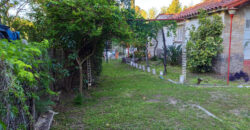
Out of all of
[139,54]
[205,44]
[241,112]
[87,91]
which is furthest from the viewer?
[139,54]

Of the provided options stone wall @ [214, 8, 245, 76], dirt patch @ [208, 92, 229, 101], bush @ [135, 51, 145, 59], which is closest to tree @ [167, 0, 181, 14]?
bush @ [135, 51, 145, 59]

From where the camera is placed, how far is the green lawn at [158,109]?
4031 mm

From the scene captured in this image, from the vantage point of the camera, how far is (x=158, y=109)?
16.3 ft

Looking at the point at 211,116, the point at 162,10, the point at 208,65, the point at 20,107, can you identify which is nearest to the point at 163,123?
the point at 211,116

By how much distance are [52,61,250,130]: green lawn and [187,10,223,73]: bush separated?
10.00ft

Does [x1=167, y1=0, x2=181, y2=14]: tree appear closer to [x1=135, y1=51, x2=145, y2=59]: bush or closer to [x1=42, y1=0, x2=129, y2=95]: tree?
[x1=135, y1=51, x2=145, y2=59]: bush

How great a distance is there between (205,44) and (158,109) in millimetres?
6211

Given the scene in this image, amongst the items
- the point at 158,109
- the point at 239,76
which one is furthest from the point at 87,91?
the point at 239,76

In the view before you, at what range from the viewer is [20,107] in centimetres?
248

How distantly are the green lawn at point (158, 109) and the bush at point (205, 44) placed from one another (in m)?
3.05

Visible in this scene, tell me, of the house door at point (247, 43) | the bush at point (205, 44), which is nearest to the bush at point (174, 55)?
the bush at point (205, 44)

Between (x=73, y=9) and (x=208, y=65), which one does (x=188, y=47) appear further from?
(x=73, y=9)

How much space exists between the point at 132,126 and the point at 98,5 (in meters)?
2.88

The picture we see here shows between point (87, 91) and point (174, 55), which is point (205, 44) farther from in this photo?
point (87, 91)
